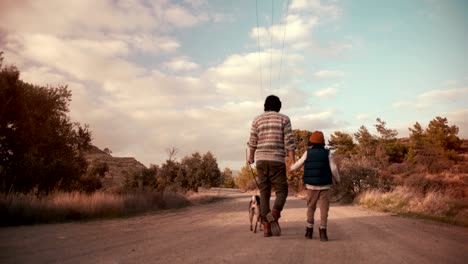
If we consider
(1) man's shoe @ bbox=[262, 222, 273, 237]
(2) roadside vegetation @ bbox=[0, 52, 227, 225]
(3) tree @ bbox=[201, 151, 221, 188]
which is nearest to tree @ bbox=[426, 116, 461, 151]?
(3) tree @ bbox=[201, 151, 221, 188]

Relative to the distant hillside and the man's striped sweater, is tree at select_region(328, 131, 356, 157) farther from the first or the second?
the man's striped sweater

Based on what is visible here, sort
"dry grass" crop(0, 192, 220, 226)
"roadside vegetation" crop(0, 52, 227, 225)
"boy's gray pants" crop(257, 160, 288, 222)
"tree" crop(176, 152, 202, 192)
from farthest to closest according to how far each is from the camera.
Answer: "tree" crop(176, 152, 202, 192), "roadside vegetation" crop(0, 52, 227, 225), "dry grass" crop(0, 192, 220, 226), "boy's gray pants" crop(257, 160, 288, 222)

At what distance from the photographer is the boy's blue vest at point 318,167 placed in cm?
580

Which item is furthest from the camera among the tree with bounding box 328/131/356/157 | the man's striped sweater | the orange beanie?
the tree with bounding box 328/131/356/157

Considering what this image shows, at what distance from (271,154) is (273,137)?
331 mm

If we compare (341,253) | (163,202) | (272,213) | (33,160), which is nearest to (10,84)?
(33,160)

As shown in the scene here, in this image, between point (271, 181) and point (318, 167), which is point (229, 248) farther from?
point (318, 167)

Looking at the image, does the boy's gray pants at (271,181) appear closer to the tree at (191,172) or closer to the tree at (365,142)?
the tree at (191,172)

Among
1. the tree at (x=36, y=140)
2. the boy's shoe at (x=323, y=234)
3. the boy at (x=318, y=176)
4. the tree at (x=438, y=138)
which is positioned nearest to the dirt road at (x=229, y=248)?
the boy's shoe at (x=323, y=234)

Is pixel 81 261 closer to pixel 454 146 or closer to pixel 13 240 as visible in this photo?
pixel 13 240

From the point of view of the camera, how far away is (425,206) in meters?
12.5

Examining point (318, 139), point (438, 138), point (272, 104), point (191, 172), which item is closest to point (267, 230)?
point (318, 139)

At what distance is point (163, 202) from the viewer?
16906 millimetres

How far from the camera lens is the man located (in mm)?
6195
